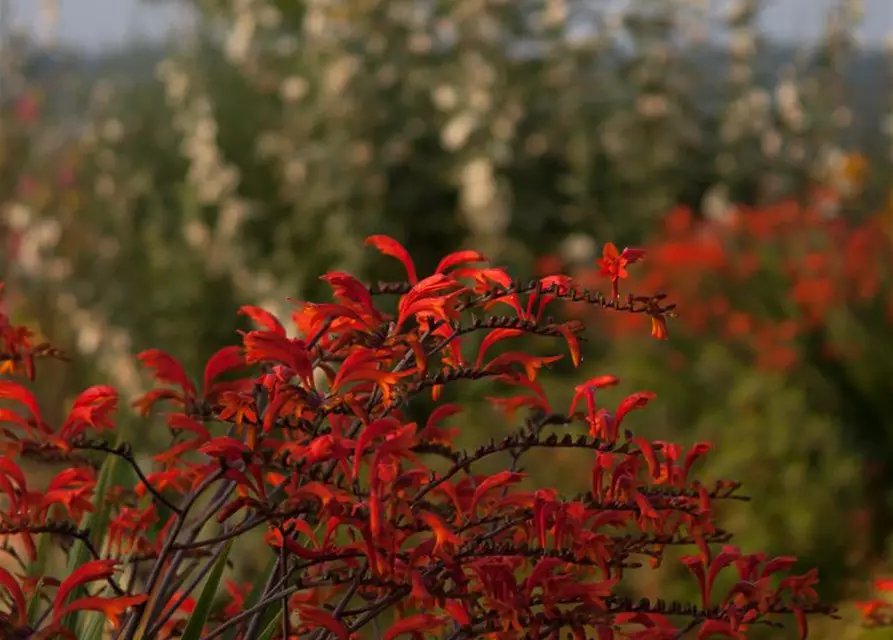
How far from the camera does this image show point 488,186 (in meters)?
6.61

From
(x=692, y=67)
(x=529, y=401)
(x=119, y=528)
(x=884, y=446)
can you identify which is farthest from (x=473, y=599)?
(x=692, y=67)

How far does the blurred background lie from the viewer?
19.5ft

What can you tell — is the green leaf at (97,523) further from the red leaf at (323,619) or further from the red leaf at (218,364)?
the red leaf at (323,619)

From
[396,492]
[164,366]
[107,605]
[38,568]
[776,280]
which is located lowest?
[107,605]

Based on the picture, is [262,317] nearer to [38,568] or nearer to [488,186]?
[38,568]

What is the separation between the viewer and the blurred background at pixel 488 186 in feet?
19.5

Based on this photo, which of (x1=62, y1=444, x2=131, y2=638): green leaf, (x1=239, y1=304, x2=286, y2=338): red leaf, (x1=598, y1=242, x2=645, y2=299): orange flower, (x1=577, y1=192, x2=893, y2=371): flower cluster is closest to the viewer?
(x1=598, y1=242, x2=645, y2=299): orange flower

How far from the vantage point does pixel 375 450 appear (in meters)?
1.44

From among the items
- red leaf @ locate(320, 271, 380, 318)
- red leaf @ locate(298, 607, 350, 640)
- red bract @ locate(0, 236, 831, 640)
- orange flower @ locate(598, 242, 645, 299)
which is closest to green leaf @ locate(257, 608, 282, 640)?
red bract @ locate(0, 236, 831, 640)

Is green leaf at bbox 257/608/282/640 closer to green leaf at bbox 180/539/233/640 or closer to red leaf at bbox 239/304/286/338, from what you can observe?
green leaf at bbox 180/539/233/640

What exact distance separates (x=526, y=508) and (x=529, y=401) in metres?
0.15

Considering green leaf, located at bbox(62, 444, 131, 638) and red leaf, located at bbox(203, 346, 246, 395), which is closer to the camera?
red leaf, located at bbox(203, 346, 246, 395)

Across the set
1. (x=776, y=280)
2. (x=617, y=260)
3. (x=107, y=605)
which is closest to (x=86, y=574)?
(x=107, y=605)

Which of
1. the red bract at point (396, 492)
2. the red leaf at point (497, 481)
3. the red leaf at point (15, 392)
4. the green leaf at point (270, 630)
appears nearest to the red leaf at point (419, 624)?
the red bract at point (396, 492)
